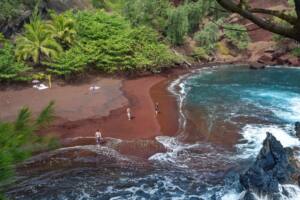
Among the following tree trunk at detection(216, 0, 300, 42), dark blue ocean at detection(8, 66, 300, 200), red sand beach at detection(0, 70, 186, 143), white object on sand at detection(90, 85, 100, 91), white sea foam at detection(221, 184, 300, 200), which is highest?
tree trunk at detection(216, 0, 300, 42)

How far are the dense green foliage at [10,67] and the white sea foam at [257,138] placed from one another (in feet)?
64.7

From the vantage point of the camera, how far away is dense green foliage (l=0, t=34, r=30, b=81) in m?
35.6

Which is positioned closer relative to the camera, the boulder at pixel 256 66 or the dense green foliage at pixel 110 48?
the dense green foliage at pixel 110 48

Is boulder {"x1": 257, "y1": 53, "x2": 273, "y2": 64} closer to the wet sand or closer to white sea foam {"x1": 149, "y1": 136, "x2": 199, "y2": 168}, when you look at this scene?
the wet sand

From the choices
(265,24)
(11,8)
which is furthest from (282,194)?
(11,8)

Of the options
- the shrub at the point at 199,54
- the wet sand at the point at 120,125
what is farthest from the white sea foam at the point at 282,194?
the shrub at the point at 199,54

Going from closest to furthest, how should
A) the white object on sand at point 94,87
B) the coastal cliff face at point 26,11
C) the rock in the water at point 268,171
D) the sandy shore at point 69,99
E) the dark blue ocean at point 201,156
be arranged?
the rock in the water at point 268,171 < the dark blue ocean at point 201,156 < the sandy shore at point 69,99 < the white object on sand at point 94,87 < the coastal cliff face at point 26,11

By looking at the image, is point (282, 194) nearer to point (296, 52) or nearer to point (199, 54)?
point (199, 54)

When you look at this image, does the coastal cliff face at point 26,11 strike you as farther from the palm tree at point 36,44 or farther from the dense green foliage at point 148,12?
the dense green foliage at point 148,12

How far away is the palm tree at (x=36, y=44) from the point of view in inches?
1515

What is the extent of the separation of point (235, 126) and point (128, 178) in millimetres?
10102

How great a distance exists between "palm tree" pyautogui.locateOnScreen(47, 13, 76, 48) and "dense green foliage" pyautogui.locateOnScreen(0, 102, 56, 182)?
36.6m

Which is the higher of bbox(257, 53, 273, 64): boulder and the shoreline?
bbox(257, 53, 273, 64): boulder

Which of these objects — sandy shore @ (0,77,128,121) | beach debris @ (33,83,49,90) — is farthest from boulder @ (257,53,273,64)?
beach debris @ (33,83,49,90)
